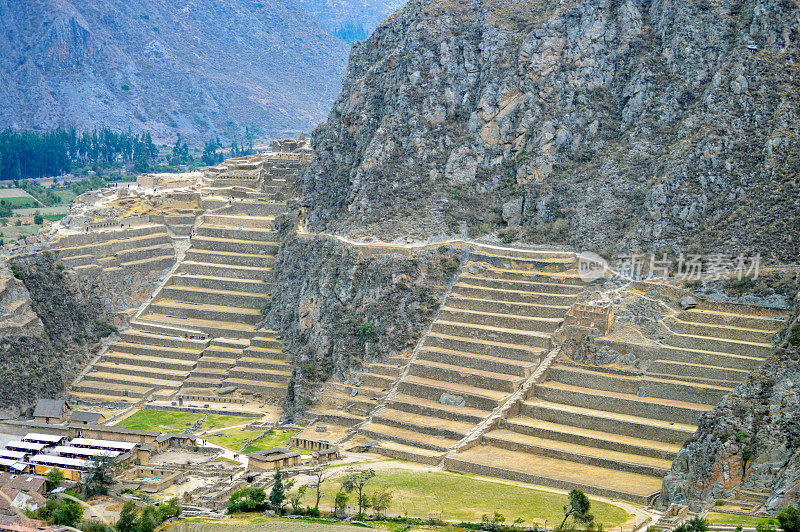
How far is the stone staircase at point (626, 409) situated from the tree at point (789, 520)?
34.5ft

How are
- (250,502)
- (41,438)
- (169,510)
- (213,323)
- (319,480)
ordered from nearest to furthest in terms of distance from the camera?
(169,510), (250,502), (319,480), (41,438), (213,323)

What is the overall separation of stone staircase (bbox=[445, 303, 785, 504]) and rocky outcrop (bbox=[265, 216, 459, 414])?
11.6m

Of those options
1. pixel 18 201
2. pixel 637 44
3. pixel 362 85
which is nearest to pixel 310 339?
pixel 362 85

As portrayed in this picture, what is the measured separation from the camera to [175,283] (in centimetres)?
9469

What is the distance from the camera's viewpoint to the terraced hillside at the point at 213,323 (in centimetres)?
8569

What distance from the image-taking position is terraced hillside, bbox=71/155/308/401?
8569cm

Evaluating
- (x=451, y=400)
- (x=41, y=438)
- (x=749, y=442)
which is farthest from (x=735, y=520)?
(x=41, y=438)

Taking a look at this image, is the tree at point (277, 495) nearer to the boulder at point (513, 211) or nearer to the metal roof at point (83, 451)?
the metal roof at point (83, 451)

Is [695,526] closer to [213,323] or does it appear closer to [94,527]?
[94,527]

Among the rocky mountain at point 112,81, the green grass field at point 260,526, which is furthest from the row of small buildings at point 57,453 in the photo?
the rocky mountain at point 112,81

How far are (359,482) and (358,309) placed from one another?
64.1 ft

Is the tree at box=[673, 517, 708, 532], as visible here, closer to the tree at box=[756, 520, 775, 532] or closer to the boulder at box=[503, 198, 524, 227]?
the tree at box=[756, 520, 775, 532]

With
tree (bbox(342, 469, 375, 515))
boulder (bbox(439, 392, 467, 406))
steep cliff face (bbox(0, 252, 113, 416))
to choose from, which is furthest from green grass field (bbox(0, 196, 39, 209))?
tree (bbox(342, 469, 375, 515))

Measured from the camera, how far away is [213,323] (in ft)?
298
